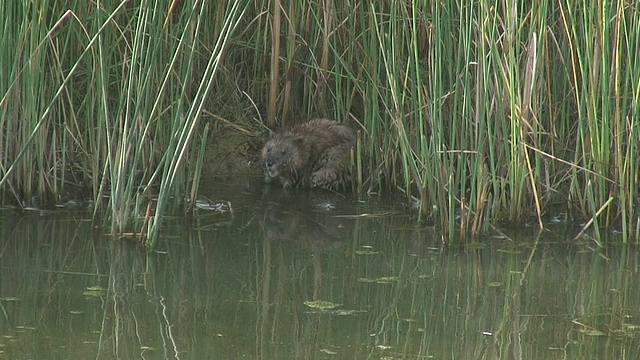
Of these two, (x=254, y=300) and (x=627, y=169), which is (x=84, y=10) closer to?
(x=254, y=300)

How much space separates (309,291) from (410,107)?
2.17m

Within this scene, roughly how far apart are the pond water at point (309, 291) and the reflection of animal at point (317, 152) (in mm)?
795

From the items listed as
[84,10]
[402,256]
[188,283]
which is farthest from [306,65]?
[188,283]

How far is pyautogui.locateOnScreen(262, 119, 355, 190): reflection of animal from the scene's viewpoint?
252 inches

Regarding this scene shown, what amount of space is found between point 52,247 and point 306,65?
2208 mm

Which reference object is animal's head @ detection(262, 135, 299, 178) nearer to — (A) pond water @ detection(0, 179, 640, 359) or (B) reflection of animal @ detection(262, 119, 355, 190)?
(B) reflection of animal @ detection(262, 119, 355, 190)

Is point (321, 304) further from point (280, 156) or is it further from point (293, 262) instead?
point (280, 156)

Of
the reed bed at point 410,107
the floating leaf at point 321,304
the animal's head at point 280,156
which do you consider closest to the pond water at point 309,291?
the floating leaf at point 321,304

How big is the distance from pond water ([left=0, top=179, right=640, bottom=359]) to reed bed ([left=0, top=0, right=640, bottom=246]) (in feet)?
0.69

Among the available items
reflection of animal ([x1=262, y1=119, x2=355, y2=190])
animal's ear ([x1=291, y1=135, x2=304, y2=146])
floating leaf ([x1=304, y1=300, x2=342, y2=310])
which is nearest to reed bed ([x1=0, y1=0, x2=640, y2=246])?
reflection of animal ([x1=262, y1=119, x2=355, y2=190])

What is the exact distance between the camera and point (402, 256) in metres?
4.80

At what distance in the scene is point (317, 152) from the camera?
6.46 metres

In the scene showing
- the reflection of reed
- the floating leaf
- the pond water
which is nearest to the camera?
the pond water

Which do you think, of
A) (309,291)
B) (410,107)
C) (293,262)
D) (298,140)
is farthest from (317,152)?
(309,291)
